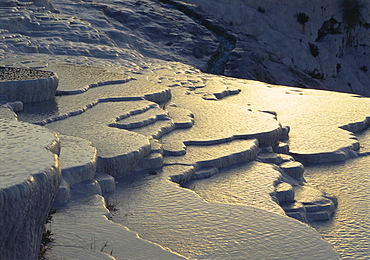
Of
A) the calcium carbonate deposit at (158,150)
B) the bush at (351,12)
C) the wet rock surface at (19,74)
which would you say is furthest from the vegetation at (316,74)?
the wet rock surface at (19,74)

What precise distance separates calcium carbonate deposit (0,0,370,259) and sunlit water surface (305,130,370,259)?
2 centimetres

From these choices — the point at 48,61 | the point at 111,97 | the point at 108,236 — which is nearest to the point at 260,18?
the point at 48,61

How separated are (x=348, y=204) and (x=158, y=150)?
5.50 feet

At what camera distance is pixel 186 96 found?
7094 millimetres

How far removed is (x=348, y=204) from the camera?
14.6 feet

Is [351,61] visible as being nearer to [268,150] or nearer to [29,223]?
[268,150]

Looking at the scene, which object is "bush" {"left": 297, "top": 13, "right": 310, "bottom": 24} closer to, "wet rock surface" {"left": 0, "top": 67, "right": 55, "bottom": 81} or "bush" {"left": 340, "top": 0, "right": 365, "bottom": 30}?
"bush" {"left": 340, "top": 0, "right": 365, "bottom": 30}

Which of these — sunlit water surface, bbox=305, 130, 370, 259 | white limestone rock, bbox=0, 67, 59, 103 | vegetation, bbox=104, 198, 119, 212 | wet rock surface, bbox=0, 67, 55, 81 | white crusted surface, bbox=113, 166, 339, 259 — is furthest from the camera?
wet rock surface, bbox=0, 67, 55, 81

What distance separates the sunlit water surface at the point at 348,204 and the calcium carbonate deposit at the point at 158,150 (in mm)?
16

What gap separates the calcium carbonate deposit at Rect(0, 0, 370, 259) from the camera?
113 inches

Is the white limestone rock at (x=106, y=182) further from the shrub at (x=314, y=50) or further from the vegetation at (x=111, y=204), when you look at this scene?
the shrub at (x=314, y=50)

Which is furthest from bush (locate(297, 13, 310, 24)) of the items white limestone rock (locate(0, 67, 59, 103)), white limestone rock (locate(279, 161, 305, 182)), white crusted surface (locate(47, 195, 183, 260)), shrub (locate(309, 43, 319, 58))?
white crusted surface (locate(47, 195, 183, 260))

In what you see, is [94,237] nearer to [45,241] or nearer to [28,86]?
[45,241]

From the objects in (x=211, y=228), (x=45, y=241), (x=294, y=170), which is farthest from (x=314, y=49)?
(x=45, y=241)
